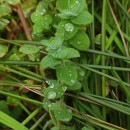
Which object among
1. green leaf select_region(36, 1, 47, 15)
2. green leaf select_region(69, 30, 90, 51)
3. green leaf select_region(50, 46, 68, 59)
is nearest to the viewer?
green leaf select_region(50, 46, 68, 59)

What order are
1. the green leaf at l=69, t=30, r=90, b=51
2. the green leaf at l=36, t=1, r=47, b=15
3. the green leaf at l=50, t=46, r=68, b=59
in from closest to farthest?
the green leaf at l=50, t=46, r=68, b=59
the green leaf at l=69, t=30, r=90, b=51
the green leaf at l=36, t=1, r=47, b=15

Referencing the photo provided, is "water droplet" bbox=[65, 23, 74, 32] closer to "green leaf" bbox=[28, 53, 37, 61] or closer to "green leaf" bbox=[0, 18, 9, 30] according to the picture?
"green leaf" bbox=[28, 53, 37, 61]

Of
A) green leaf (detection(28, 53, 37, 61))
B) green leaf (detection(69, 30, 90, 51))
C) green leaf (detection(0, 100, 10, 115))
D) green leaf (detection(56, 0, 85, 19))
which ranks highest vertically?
green leaf (detection(56, 0, 85, 19))

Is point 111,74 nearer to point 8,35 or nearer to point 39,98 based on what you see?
point 39,98

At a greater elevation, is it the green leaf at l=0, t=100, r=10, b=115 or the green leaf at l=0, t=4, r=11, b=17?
the green leaf at l=0, t=4, r=11, b=17

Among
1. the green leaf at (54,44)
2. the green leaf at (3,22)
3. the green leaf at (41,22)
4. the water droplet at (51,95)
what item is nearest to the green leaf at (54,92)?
the water droplet at (51,95)

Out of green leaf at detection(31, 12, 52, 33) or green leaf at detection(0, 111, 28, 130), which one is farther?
green leaf at detection(31, 12, 52, 33)

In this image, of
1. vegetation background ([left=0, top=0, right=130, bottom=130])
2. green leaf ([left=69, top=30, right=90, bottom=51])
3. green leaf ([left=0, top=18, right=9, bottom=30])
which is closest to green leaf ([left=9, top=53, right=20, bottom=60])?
vegetation background ([left=0, top=0, right=130, bottom=130])

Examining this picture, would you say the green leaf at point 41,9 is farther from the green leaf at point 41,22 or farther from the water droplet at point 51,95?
the water droplet at point 51,95
